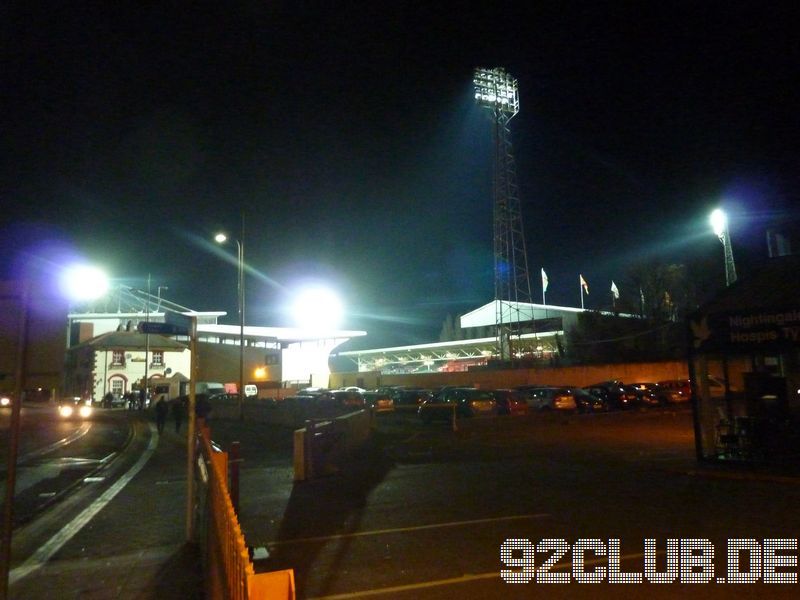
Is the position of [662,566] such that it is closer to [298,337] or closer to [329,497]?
[329,497]

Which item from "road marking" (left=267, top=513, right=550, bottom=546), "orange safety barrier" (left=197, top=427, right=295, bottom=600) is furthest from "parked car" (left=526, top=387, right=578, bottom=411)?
"orange safety barrier" (left=197, top=427, right=295, bottom=600)

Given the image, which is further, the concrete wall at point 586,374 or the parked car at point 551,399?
the concrete wall at point 586,374

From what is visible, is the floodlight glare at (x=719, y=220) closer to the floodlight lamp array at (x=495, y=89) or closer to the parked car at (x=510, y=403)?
the parked car at (x=510, y=403)

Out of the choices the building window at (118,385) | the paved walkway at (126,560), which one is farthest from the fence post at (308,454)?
the building window at (118,385)

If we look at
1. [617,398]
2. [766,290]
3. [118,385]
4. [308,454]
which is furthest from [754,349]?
[118,385]

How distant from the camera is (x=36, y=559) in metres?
8.67

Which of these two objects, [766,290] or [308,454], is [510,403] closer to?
[766,290]

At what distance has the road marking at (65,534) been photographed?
8.11 metres

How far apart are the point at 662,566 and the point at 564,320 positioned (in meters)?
Result: 67.2

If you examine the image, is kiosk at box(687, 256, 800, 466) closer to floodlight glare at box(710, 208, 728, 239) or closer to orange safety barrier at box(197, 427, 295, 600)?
orange safety barrier at box(197, 427, 295, 600)

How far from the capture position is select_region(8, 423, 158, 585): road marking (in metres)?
8.11

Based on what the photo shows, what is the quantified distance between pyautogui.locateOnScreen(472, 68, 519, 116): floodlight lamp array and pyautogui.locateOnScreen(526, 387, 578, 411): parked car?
955 inches

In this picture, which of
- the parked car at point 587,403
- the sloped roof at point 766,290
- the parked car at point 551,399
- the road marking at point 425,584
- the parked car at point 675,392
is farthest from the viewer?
the parked car at point 675,392

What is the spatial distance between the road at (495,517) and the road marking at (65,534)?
2458 millimetres
